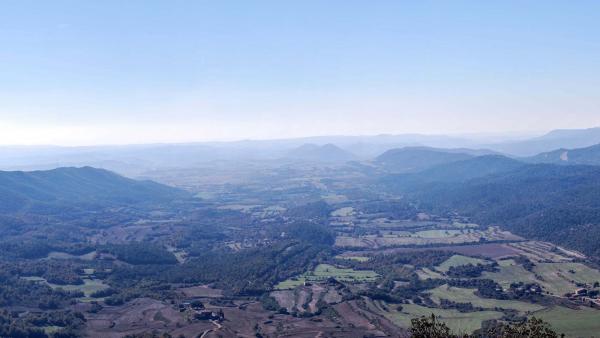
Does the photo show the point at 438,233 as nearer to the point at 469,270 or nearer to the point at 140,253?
the point at 469,270

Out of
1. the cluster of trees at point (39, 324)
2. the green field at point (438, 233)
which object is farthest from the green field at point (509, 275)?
the cluster of trees at point (39, 324)

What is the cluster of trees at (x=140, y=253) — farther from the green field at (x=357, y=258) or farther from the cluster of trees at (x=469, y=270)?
the cluster of trees at (x=469, y=270)

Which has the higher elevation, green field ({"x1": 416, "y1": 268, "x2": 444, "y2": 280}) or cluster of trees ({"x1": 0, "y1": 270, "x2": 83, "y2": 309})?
cluster of trees ({"x1": 0, "y1": 270, "x2": 83, "y2": 309})

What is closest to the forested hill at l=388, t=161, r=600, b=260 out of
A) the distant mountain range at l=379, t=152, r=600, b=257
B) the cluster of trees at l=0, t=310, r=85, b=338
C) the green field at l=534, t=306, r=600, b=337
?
the distant mountain range at l=379, t=152, r=600, b=257

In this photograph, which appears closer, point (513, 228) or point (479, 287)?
point (479, 287)

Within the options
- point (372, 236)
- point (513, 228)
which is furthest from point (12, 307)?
point (513, 228)

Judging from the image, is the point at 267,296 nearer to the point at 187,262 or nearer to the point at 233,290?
the point at 233,290

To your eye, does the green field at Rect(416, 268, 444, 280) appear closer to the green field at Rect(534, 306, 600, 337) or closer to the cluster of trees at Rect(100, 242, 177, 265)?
the green field at Rect(534, 306, 600, 337)
